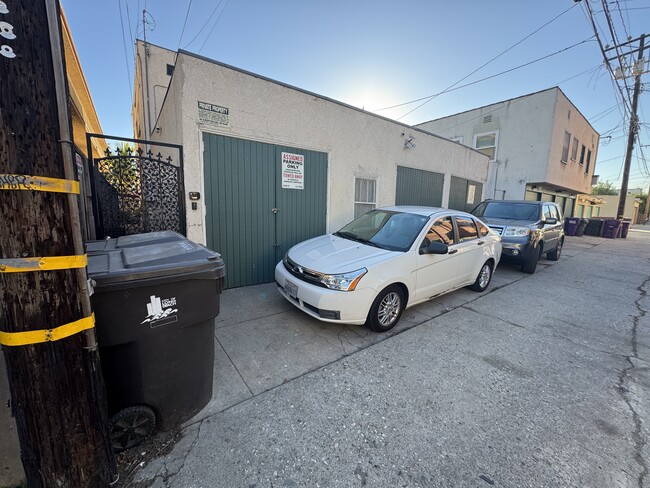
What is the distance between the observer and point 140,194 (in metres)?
4.38

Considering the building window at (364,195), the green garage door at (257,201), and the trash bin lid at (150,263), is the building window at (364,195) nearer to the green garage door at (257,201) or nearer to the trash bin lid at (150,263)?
the green garage door at (257,201)

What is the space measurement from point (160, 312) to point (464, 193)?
10397 millimetres

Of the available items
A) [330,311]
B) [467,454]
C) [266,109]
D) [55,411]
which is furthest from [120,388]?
[266,109]

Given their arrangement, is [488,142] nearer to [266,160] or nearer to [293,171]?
[293,171]

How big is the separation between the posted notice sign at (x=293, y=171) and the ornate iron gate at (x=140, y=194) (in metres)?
1.79

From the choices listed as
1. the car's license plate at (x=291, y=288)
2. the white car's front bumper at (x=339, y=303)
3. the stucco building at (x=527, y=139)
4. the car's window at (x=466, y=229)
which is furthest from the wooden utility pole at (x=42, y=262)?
the stucco building at (x=527, y=139)

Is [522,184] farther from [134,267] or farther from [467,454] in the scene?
[134,267]

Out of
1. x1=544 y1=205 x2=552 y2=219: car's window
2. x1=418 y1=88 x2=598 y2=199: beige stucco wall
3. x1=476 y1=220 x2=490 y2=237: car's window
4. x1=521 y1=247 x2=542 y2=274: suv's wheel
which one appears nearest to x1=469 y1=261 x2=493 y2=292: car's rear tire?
x1=476 y1=220 x2=490 y2=237: car's window

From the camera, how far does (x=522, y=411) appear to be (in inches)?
94.9

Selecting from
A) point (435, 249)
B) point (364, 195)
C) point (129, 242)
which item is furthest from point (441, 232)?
point (129, 242)

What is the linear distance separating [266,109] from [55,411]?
4.81 metres

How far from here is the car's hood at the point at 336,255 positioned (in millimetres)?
3463

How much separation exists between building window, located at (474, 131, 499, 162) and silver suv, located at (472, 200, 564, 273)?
7.19 metres

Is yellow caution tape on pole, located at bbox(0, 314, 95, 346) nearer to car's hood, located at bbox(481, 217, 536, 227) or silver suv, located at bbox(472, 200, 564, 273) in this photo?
silver suv, located at bbox(472, 200, 564, 273)
